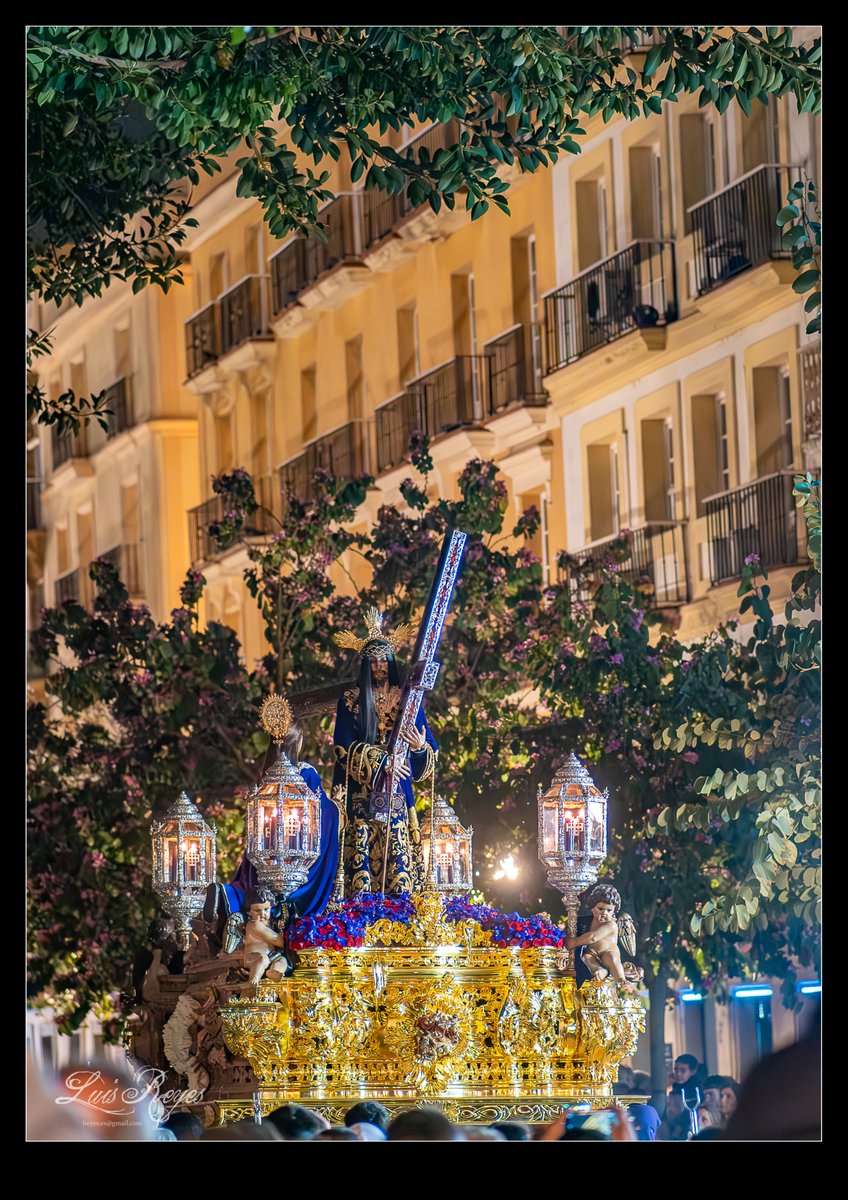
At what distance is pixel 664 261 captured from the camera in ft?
49.8

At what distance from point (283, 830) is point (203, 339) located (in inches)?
142

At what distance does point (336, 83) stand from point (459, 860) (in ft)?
12.8

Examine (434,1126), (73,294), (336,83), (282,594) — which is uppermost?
(336,83)

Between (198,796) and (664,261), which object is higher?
(664,261)

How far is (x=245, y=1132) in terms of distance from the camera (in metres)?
12.8

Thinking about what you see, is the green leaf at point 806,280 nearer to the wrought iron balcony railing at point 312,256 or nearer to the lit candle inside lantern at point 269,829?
the wrought iron balcony railing at point 312,256

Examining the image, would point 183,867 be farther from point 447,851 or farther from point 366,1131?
point 366,1131

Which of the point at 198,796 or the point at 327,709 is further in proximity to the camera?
the point at 198,796

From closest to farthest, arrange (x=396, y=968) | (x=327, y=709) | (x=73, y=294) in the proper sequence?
(x=396, y=968) → (x=327, y=709) → (x=73, y=294)

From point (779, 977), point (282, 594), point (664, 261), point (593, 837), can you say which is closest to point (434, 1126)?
point (593, 837)

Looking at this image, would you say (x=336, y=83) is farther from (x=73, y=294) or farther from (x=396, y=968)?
(x=396, y=968)

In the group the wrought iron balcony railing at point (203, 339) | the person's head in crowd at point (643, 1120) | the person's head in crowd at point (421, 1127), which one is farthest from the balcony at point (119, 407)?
the person's head in crowd at point (643, 1120)

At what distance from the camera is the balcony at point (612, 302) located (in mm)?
15203

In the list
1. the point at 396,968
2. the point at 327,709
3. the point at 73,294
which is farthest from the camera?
the point at 73,294
